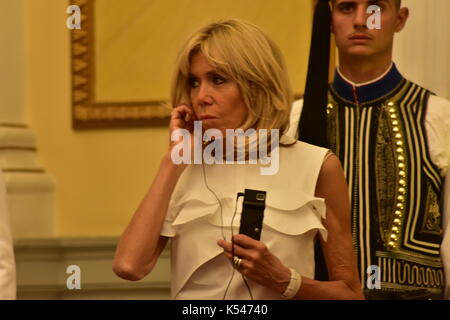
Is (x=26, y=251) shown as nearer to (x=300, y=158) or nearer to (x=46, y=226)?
(x=46, y=226)

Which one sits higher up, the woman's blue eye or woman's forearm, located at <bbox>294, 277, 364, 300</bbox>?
the woman's blue eye

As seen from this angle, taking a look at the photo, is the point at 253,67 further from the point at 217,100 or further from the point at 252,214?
the point at 252,214

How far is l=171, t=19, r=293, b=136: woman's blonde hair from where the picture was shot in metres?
1.77

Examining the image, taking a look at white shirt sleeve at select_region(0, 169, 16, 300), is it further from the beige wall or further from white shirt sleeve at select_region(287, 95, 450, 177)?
the beige wall

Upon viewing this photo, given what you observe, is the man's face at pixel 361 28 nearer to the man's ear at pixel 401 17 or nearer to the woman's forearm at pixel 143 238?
the man's ear at pixel 401 17

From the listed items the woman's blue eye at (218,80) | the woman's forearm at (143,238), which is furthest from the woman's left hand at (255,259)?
the woman's blue eye at (218,80)

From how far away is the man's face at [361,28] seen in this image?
6.80ft

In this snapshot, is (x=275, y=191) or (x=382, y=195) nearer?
(x=275, y=191)

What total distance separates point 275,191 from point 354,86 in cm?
45

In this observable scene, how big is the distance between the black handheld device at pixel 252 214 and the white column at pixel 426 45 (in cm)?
87

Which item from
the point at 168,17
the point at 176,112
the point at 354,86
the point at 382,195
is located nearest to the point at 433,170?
the point at 382,195

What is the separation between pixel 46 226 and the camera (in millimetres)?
3049

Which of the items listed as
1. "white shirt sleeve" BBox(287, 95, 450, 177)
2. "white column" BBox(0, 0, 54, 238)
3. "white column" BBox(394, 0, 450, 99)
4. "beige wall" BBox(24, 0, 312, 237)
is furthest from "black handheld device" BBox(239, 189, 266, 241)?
"white column" BBox(0, 0, 54, 238)

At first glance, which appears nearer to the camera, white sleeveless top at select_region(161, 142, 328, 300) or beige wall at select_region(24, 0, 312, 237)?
white sleeveless top at select_region(161, 142, 328, 300)
